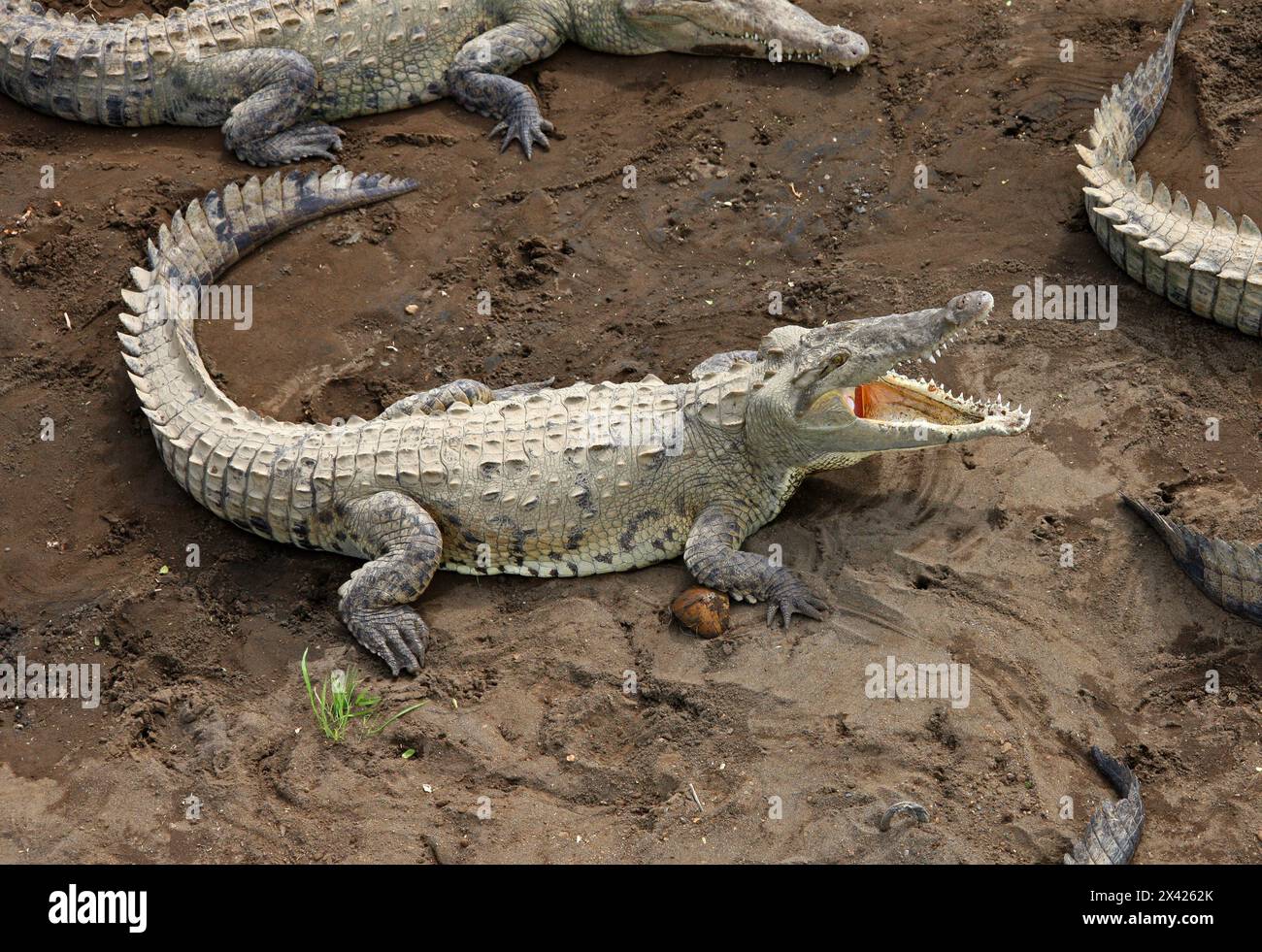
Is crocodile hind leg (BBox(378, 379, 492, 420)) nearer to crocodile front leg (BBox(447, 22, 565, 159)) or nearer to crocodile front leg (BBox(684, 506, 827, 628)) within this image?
crocodile front leg (BBox(684, 506, 827, 628))

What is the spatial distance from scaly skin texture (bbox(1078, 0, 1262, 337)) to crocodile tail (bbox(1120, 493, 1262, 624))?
62.2 inches

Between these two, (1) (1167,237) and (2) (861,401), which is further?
(1) (1167,237)

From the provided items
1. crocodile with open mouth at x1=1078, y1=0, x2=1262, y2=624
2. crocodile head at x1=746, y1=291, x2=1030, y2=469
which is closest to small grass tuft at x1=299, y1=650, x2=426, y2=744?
crocodile head at x1=746, y1=291, x2=1030, y2=469

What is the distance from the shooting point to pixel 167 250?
7.47 metres

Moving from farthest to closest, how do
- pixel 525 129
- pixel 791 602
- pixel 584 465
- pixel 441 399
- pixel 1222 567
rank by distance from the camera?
pixel 525 129 → pixel 441 399 → pixel 584 465 → pixel 791 602 → pixel 1222 567

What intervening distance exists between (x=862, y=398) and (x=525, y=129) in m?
3.23

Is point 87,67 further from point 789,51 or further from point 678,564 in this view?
point 678,564

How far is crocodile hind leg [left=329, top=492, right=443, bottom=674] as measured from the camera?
6.08 metres

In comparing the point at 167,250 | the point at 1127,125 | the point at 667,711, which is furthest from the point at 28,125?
the point at 1127,125

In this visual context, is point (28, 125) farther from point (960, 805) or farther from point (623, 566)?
point (960, 805)

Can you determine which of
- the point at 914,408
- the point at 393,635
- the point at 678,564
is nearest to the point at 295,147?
the point at 393,635

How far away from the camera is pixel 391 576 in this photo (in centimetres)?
615

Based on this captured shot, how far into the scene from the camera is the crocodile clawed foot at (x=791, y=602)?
234 inches
